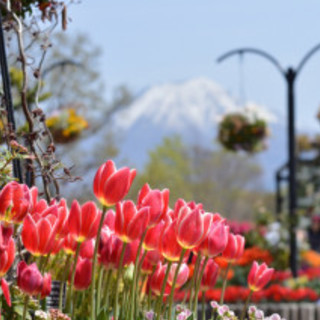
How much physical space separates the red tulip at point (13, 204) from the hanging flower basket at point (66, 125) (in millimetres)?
8452

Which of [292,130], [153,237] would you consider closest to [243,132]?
[292,130]

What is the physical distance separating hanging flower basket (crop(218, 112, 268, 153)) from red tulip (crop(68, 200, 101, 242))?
11.5m

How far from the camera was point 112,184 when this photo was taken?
2.19 m

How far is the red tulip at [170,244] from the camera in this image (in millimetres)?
2285

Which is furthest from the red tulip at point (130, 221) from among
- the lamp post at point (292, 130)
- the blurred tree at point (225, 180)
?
the blurred tree at point (225, 180)

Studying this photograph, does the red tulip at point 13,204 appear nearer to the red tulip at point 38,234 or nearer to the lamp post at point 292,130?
the red tulip at point 38,234

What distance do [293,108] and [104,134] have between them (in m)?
16.3

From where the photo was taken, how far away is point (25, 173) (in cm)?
321

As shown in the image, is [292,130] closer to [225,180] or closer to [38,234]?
[38,234]

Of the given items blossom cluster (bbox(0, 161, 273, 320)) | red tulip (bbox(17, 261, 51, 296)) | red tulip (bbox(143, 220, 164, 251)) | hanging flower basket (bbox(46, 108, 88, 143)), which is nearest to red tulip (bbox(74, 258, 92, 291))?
blossom cluster (bbox(0, 161, 273, 320))

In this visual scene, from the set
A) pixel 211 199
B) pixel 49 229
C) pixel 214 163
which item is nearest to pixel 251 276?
pixel 49 229

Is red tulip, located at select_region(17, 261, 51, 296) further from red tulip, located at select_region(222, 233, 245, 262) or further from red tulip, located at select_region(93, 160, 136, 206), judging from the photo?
red tulip, located at select_region(222, 233, 245, 262)

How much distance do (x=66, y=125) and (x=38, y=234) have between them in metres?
8.66

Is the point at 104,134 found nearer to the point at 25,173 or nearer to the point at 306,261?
the point at 306,261
